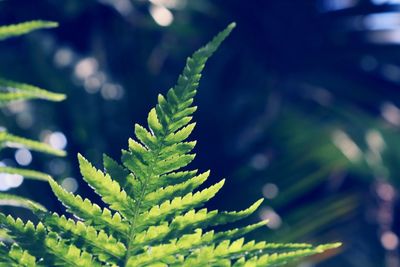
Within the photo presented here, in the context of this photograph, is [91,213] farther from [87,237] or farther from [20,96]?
[20,96]

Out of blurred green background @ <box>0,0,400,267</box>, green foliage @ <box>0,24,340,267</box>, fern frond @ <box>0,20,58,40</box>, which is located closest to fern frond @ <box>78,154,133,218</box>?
green foliage @ <box>0,24,340,267</box>

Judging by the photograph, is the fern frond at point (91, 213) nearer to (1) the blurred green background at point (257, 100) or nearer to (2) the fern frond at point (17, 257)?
(2) the fern frond at point (17, 257)

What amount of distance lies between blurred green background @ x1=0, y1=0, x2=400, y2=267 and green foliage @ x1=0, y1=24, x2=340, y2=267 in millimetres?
1268

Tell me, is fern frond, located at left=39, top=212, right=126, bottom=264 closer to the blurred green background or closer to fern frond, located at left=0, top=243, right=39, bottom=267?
fern frond, located at left=0, top=243, right=39, bottom=267

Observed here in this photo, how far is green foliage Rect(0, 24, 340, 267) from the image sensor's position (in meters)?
0.26

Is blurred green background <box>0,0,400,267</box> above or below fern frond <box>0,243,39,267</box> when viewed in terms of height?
above

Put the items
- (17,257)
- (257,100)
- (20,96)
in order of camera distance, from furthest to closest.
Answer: (257,100)
(20,96)
(17,257)

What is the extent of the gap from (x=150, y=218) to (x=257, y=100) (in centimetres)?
185

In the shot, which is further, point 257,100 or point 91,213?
point 257,100

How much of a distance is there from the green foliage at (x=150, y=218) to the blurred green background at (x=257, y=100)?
1.27 m

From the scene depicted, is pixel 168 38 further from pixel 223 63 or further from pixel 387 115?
pixel 387 115

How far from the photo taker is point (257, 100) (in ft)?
6.91

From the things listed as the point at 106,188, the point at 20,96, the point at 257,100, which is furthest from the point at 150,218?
the point at 257,100

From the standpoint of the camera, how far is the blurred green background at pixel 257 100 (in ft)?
5.77
